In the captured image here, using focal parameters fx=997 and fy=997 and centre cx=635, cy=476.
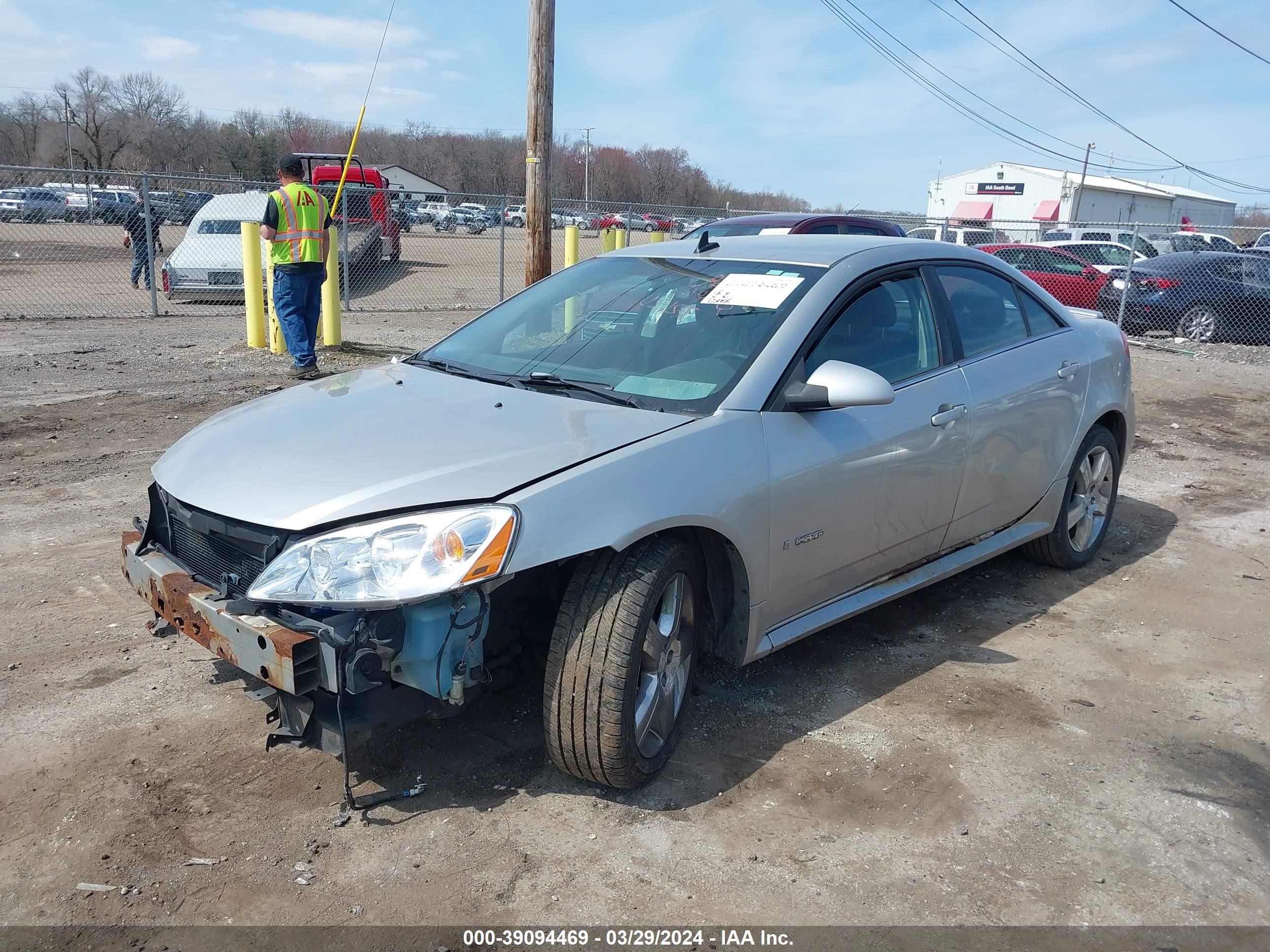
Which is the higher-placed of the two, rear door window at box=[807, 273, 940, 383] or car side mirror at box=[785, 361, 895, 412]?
rear door window at box=[807, 273, 940, 383]

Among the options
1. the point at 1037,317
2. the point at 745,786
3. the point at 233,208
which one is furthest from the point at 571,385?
the point at 233,208

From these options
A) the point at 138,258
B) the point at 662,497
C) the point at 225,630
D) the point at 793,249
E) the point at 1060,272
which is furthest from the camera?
the point at 1060,272

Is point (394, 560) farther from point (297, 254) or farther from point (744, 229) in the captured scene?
point (744, 229)

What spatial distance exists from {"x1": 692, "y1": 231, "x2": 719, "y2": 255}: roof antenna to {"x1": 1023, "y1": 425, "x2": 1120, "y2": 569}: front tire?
83.5 inches

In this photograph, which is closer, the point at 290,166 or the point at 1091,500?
the point at 1091,500

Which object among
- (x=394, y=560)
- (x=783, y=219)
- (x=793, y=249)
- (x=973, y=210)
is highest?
(x=973, y=210)

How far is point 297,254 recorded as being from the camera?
8898mm

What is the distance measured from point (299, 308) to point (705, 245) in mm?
5909

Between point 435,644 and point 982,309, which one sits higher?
point 982,309

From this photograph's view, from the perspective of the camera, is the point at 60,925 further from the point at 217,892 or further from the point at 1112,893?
the point at 1112,893

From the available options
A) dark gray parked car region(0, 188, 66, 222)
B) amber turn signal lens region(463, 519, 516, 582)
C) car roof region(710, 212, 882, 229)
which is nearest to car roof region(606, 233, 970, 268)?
amber turn signal lens region(463, 519, 516, 582)

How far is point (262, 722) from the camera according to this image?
3.46 meters

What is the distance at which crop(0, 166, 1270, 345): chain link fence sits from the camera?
49.5 feet

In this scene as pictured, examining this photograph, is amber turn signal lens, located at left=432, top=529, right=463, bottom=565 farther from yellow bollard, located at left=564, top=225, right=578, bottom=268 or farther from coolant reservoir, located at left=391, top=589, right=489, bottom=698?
yellow bollard, located at left=564, top=225, right=578, bottom=268
